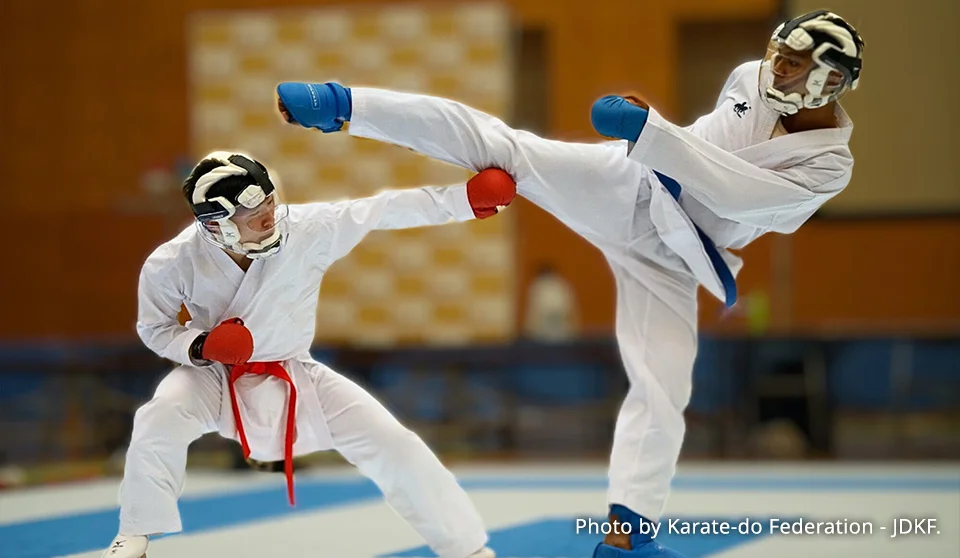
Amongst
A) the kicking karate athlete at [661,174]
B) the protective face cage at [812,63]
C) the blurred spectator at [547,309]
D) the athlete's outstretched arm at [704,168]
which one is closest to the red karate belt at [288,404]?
the kicking karate athlete at [661,174]

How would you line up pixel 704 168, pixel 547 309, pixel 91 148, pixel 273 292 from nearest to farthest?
pixel 704 168 < pixel 273 292 < pixel 547 309 < pixel 91 148

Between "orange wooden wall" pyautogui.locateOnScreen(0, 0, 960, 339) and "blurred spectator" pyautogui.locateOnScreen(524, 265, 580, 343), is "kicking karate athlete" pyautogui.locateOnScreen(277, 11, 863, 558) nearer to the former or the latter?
"blurred spectator" pyautogui.locateOnScreen(524, 265, 580, 343)

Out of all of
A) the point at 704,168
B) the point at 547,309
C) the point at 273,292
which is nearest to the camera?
the point at 704,168

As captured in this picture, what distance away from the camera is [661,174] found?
132 inches

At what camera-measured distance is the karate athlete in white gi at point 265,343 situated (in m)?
3.14

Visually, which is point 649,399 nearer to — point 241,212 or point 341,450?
point 341,450

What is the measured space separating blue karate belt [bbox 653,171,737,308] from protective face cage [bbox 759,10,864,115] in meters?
0.37

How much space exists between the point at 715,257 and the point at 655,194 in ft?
1.02

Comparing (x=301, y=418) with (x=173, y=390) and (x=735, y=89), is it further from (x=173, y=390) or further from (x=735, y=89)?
(x=735, y=89)

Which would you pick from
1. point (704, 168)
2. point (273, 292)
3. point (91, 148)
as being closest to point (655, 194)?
point (704, 168)

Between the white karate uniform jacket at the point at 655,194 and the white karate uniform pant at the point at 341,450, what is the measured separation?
20.5 inches

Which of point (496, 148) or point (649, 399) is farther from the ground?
point (496, 148)

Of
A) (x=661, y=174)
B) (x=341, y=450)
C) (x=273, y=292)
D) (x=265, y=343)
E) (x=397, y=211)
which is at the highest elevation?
(x=661, y=174)

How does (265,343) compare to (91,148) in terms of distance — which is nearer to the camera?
(265,343)
